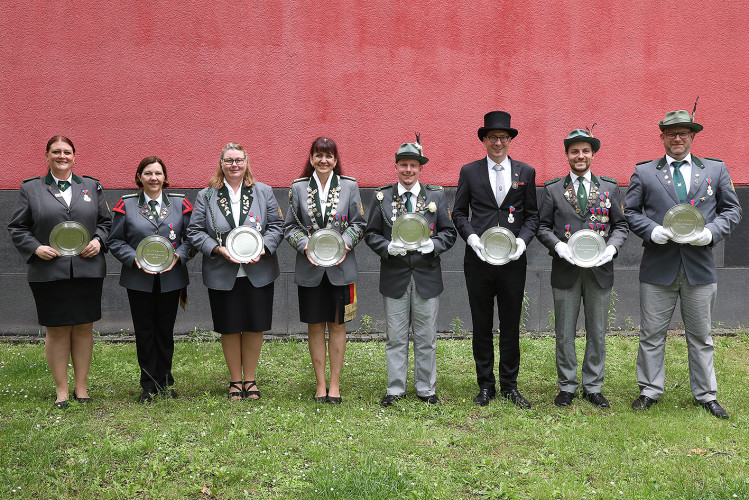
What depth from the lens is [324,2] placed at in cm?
705

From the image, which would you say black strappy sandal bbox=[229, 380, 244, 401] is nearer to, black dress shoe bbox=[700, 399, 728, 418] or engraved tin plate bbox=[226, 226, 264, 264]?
engraved tin plate bbox=[226, 226, 264, 264]

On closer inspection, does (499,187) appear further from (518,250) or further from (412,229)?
(412,229)

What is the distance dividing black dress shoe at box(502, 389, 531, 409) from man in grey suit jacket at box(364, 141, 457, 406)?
0.56 meters

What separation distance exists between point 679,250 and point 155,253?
13.1 ft

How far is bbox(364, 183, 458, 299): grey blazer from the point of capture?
484cm

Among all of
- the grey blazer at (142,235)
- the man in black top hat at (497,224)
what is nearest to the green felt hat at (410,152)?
the man in black top hat at (497,224)

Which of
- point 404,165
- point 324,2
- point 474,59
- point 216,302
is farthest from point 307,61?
point 216,302

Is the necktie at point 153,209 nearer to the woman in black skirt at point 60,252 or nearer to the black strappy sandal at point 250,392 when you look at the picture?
the woman in black skirt at point 60,252

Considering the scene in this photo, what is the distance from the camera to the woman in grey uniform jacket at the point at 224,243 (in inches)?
188

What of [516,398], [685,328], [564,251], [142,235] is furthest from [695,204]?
[142,235]

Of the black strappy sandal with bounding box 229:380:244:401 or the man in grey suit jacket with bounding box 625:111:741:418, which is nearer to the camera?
the man in grey suit jacket with bounding box 625:111:741:418

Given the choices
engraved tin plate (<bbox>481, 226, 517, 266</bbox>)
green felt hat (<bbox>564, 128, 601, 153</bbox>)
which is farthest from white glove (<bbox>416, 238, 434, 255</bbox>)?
green felt hat (<bbox>564, 128, 601, 153</bbox>)

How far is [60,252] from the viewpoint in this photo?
4.71m

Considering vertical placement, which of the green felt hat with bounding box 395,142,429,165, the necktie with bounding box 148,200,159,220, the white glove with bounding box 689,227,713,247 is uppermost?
the green felt hat with bounding box 395,142,429,165
